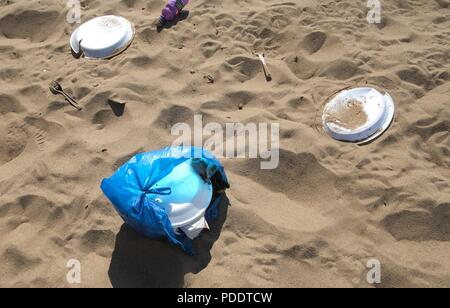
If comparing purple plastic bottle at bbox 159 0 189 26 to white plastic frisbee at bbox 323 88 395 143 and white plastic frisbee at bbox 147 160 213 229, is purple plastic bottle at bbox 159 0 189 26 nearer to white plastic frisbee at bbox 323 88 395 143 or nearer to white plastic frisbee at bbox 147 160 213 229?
white plastic frisbee at bbox 323 88 395 143

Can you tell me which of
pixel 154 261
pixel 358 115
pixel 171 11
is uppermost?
pixel 171 11

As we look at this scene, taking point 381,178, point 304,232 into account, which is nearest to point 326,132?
point 381,178

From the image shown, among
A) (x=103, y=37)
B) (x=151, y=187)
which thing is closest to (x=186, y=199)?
(x=151, y=187)

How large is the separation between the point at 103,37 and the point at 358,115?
2.20 m

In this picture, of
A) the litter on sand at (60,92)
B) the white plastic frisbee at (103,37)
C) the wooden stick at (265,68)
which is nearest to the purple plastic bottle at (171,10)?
the white plastic frisbee at (103,37)

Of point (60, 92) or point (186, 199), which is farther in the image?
point (60, 92)

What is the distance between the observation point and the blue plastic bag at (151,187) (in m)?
2.19

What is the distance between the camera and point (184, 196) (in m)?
2.26

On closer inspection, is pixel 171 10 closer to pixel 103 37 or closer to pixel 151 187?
pixel 103 37

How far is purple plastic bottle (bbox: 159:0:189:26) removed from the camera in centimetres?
363

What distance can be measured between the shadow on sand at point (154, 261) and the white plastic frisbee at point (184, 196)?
0.19m

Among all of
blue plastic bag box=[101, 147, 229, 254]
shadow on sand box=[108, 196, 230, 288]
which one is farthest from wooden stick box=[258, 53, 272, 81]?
shadow on sand box=[108, 196, 230, 288]

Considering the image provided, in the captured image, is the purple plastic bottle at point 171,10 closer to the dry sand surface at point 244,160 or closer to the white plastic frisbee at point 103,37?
the dry sand surface at point 244,160

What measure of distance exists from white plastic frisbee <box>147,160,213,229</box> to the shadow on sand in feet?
0.62
